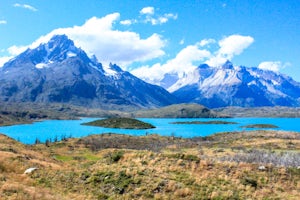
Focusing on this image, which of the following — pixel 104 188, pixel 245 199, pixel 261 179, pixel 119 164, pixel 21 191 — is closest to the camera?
pixel 21 191

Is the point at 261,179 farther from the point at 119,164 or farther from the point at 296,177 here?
the point at 119,164

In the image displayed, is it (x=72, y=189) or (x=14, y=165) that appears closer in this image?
(x=72, y=189)

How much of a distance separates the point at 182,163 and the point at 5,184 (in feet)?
60.2

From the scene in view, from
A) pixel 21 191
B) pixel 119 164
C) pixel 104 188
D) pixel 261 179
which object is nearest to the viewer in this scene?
pixel 21 191

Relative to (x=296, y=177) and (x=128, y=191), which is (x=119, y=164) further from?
(x=296, y=177)

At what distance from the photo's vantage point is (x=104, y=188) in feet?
96.6

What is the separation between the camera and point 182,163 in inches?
1401

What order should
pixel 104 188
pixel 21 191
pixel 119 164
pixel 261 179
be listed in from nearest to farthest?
pixel 21 191, pixel 104 188, pixel 261 179, pixel 119 164

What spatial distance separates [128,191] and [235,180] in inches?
415

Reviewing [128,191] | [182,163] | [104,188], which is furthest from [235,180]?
[104,188]

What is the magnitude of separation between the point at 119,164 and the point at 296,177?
1941 cm

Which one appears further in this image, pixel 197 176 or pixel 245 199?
pixel 197 176

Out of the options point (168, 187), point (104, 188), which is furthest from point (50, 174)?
point (168, 187)

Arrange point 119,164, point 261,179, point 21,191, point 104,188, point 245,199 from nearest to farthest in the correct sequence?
point 21,191, point 245,199, point 104,188, point 261,179, point 119,164
